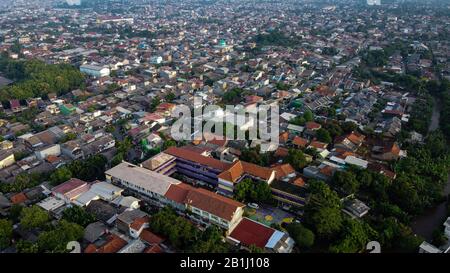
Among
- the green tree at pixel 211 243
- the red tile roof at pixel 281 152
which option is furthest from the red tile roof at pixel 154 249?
the red tile roof at pixel 281 152

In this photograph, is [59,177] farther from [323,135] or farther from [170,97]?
[323,135]

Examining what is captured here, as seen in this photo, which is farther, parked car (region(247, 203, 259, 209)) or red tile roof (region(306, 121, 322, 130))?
red tile roof (region(306, 121, 322, 130))

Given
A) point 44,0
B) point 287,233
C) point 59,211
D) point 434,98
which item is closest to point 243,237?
point 287,233

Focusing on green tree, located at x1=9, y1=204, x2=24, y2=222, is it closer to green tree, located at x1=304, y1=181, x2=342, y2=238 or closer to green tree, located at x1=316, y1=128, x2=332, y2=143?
green tree, located at x1=304, y1=181, x2=342, y2=238

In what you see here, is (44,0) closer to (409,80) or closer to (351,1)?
(351,1)

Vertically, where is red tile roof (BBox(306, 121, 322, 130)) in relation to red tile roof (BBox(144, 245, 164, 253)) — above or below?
above

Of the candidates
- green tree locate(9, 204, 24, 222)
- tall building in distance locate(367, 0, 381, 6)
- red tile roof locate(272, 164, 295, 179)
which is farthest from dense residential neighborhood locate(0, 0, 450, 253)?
tall building in distance locate(367, 0, 381, 6)

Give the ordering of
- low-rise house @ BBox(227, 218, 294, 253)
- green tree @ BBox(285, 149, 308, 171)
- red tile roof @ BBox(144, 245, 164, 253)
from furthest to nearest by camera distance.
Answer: green tree @ BBox(285, 149, 308, 171)
low-rise house @ BBox(227, 218, 294, 253)
red tile roof @ BBox(144, 245, 164, 253)
